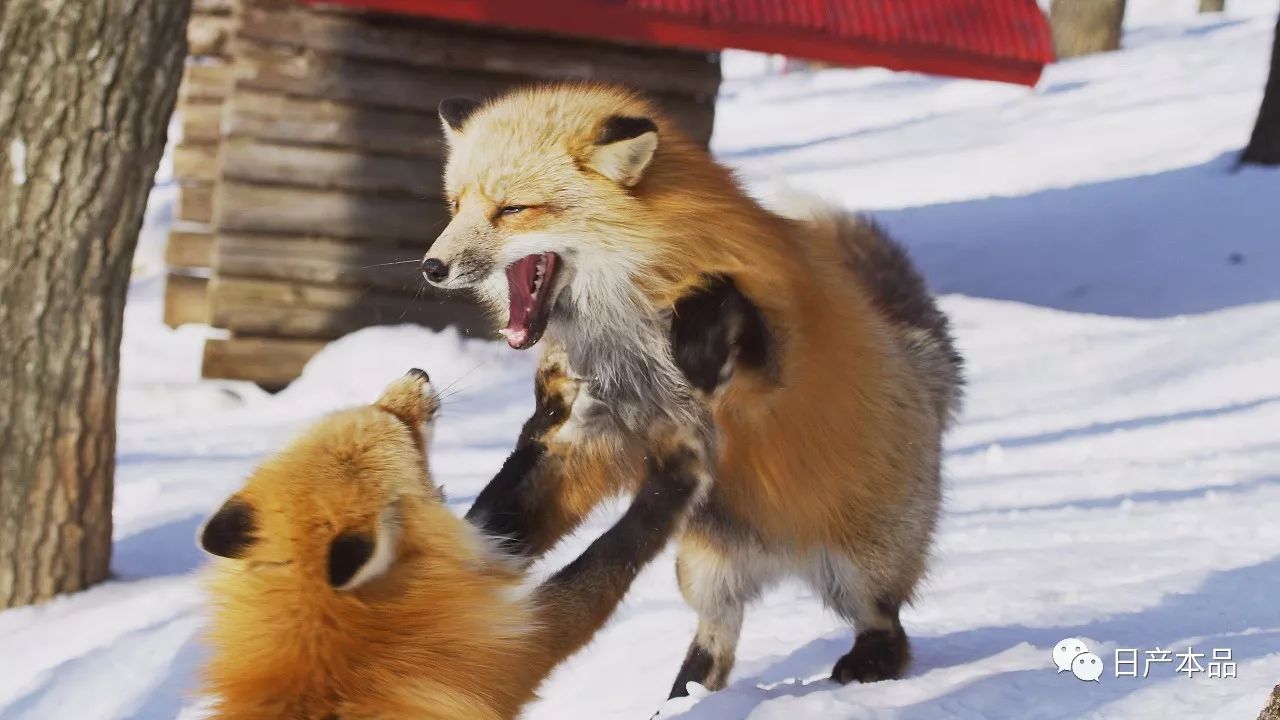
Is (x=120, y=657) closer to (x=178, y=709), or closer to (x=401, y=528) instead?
(x=178, y=709)

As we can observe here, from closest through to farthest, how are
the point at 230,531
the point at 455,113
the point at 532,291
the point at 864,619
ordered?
the point at 230,531 < the point at 532,291 < the point at 455,113 < the point at 864,619

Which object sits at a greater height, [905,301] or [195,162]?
[195,162]

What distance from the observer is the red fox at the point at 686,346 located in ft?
10.3

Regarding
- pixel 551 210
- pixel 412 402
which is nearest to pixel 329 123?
pixel 551 210

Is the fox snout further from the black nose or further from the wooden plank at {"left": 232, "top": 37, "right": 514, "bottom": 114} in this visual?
the wooden plank at {"left": 232, "top": 37, "right": 514, "bottom": 114}

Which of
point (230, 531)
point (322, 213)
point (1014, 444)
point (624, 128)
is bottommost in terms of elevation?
point (1014, 444)

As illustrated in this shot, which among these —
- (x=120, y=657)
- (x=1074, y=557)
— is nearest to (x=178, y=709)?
(x=120, y=657)

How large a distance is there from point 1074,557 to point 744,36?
4.89 metres

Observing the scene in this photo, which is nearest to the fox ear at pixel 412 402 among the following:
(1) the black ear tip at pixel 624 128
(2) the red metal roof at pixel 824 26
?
(1) the black ear tip at pixel 624 128

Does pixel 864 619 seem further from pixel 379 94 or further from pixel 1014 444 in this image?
pixel 379 94

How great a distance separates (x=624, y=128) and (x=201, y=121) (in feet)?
28.9

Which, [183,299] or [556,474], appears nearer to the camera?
[556,474]

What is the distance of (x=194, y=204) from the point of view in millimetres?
11109

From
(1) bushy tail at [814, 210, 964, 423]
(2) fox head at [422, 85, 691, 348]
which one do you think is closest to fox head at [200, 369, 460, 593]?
(2) fox head at [422, 85, 691, 348]
